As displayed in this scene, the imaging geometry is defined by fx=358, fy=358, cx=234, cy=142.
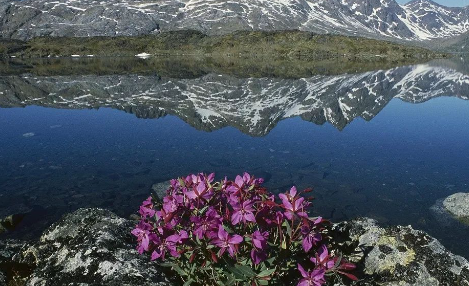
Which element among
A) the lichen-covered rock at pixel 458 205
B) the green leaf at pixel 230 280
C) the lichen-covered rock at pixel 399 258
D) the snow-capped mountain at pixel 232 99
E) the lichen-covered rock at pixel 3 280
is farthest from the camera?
the snow-capped mountain at pixel 232 99

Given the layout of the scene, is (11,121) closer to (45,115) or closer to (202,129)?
(45,115)

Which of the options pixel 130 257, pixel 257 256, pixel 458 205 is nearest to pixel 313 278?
pixel 257 256

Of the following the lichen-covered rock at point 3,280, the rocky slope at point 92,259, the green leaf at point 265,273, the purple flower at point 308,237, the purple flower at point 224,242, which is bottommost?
the lichen-covered rock at point 3,280

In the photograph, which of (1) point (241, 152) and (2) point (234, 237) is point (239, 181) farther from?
(1) point (241, 152)

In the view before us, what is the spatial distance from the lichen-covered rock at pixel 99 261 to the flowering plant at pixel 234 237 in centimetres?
44

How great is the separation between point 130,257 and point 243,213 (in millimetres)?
2008

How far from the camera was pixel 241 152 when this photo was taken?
76.0ft

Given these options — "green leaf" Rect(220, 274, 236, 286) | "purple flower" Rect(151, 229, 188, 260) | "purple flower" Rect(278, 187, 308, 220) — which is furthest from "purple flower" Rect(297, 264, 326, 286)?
"purple flower" Rect(151, 229, 188, 260)

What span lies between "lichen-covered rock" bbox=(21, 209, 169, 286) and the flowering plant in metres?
0.44

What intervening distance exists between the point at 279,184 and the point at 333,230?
11.0 m

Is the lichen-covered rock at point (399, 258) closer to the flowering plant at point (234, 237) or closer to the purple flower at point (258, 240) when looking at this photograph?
the flowering plant at point (234, 237)

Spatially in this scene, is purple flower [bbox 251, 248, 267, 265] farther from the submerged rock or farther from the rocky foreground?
the submerged rock

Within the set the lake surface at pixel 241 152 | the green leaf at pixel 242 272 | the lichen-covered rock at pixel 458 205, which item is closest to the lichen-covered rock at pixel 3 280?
the green leaf at pixel 242 272

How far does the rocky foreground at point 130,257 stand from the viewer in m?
4.68
